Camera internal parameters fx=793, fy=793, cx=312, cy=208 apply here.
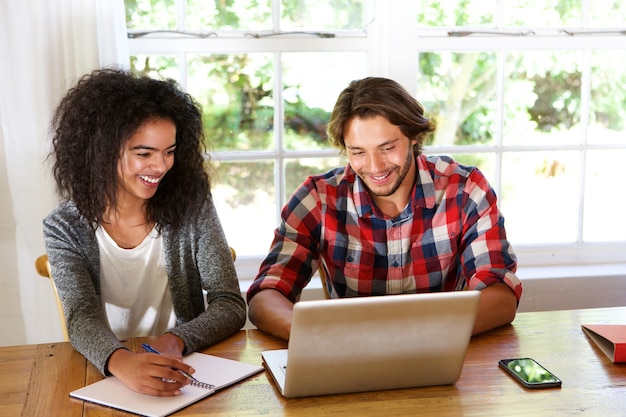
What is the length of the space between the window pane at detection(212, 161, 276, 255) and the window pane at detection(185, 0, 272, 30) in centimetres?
49

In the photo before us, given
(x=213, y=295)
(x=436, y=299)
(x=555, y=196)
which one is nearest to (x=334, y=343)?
(x=436, y=299)

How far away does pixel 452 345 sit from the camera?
1.48 meters

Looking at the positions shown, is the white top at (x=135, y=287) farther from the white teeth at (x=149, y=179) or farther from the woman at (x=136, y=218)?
the white teeth at (x=149, y=179)

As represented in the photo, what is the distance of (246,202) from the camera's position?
9.63 ft

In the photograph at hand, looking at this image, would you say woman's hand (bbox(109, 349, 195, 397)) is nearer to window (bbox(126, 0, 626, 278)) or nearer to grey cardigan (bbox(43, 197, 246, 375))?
grey cardigan (bbox(43, 197, 246, 375))

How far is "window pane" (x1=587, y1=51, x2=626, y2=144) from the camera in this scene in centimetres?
304

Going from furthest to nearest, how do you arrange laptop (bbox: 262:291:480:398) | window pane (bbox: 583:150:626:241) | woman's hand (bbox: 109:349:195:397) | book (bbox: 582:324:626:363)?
window pane (bbox: 583:150:626:241)
book (bbox: 582:324:626:363)
woman's hand (bbox: 109:349:195:397)
laptop (bbox: 262:291:480:398)

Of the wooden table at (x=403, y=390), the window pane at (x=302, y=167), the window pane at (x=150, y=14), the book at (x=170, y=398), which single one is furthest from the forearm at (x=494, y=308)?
the window pane at (x=150, y=14)

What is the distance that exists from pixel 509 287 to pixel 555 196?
1254mm

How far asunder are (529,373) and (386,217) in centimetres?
68

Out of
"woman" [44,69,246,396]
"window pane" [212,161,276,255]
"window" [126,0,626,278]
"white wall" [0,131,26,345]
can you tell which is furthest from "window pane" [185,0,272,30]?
"white wall" [0,131,26,345]

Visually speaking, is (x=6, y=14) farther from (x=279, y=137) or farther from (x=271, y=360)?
(x=271, y=360)

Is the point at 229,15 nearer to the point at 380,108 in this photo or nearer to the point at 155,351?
the point at 380,108

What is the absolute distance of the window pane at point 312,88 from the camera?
286 cm
